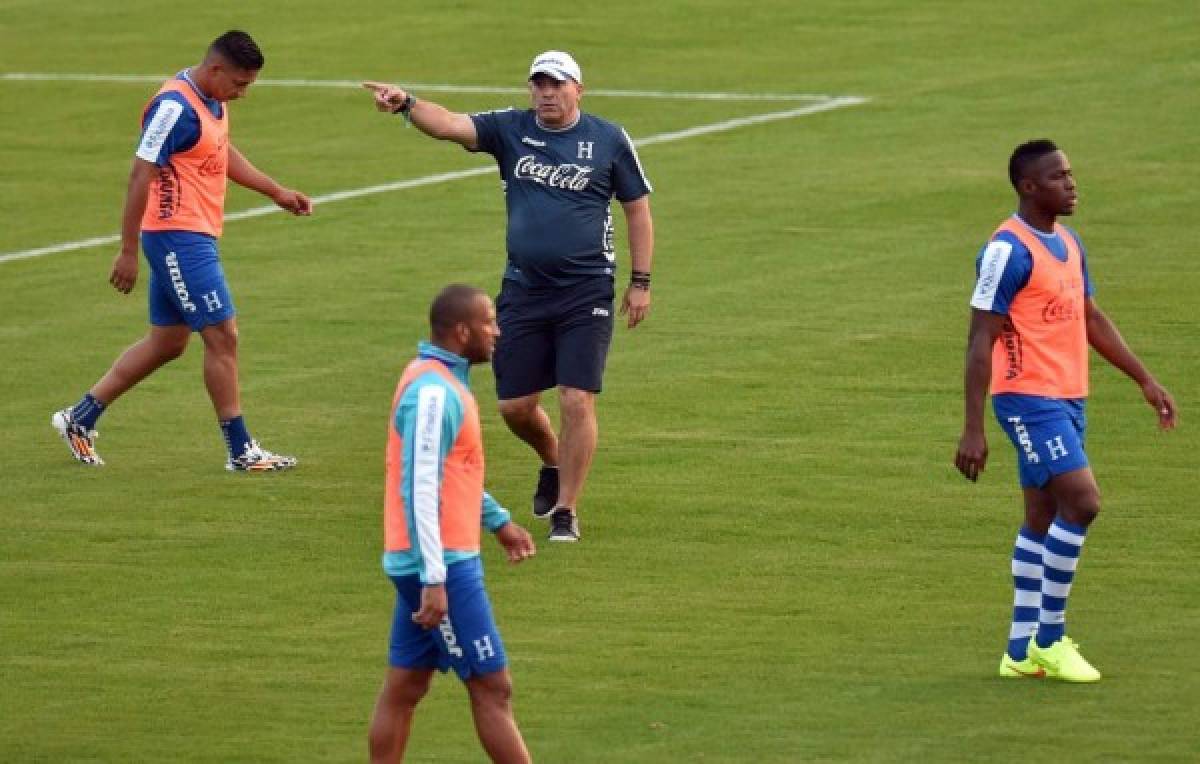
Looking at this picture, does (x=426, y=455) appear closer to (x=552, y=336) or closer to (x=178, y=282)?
(x=552, y=336)

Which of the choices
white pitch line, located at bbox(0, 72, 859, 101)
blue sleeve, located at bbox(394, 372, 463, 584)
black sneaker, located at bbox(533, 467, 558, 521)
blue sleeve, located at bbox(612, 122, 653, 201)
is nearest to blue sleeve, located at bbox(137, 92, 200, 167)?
blue sleeve, located at bbox(612, 122, 653, 201)

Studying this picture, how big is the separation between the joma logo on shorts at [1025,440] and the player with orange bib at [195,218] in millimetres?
5894

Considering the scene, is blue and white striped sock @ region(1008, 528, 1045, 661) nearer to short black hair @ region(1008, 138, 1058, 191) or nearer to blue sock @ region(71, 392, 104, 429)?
short black hair @ region(1008, 138, 1058, 191)

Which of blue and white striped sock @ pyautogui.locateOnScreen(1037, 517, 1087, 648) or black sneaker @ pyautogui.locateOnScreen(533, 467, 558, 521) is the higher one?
blue and white striped sock @ pyautogui.locateOnScreen(1037, 517, 1087, 648)

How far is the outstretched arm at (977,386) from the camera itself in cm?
1147

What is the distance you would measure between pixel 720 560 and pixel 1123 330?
6.91 metres

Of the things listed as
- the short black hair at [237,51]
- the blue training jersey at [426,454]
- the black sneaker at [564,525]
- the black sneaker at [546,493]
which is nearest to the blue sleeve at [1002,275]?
the blue training jersey at [426,454]

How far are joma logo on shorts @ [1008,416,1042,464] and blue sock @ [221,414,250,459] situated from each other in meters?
6.01

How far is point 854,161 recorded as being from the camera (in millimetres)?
27688

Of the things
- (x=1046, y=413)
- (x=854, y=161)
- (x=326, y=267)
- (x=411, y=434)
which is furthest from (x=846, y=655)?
(x=854, y=161)

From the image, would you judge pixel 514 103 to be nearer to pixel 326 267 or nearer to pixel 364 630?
pixel 326 267

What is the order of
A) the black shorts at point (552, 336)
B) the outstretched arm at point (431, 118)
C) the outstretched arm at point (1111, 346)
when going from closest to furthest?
the outstretched arm at point (1111, 346)
the outstretched arm at point (431, 118)
the black shorts at point (552, 336)

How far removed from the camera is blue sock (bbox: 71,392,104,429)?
16628 millimetres

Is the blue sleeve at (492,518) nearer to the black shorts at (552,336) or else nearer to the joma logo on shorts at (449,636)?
the joma logo on shorts at (449,636)
